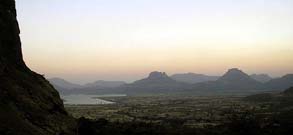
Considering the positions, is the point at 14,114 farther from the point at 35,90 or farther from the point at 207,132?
the point at 207,132

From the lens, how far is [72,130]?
4741 centimetres

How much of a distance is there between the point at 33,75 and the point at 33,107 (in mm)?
10490

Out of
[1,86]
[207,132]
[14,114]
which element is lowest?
[207,132]

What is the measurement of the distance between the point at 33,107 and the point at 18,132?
29.7ft

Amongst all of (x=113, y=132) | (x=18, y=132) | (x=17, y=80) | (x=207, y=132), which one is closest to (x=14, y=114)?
(x=18, y=132)

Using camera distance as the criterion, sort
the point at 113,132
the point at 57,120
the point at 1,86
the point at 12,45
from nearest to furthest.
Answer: the point at 1,86, the point at 57,120, the point at 12,45, the point at 113,132

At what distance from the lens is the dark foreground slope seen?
36375 mm

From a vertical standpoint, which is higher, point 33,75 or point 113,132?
point 33,75

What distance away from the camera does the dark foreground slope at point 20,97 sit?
3638 cm

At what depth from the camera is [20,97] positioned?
41969 millimetres

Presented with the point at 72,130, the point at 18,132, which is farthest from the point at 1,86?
the point at 72,130

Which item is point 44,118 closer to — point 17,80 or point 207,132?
point 17,80

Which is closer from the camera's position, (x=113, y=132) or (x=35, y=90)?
(x=35, y=90)

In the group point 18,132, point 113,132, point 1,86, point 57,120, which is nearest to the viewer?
point 18,132
